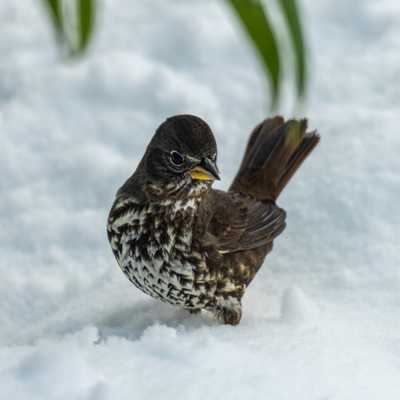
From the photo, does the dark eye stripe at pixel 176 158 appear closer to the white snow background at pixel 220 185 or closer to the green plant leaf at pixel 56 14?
the white snow background at pixel 220 185

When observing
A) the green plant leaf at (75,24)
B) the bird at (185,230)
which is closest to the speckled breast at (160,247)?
the bird at (185,230)

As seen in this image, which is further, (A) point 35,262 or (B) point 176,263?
(A) point 35,262

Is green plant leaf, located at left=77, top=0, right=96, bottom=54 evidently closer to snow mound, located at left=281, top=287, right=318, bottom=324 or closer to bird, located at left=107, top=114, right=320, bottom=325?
bird, located at left=107, top=114, right=320, bottom=325

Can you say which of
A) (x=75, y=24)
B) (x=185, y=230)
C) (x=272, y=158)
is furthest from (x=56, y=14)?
(x=272, y=158)

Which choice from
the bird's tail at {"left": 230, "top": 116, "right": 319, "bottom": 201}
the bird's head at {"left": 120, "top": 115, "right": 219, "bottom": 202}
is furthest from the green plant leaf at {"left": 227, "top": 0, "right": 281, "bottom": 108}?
the bird's tail at {"left": 230, "top": 116, "right": 319, "bottom": 201}

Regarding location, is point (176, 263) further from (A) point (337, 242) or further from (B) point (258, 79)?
(B) point (258, 79)

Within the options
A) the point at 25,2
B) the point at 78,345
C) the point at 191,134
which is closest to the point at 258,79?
the point at 25,2

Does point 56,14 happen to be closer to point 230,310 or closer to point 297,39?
point 297,39

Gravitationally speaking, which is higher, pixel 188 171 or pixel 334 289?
pixel 188 171
